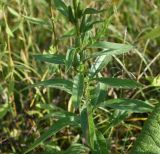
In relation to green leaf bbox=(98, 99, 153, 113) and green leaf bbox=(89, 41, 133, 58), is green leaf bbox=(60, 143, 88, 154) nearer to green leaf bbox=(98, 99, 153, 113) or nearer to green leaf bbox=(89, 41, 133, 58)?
green leaf bbox=(98, 99, 153, 113)

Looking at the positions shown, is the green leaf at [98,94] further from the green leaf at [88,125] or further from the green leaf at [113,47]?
the green leaf at [113,47]

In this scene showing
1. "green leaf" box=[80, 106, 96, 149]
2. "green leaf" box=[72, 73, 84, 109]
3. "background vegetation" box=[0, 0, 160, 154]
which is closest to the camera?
"green leaf" box=[72, 73, 84, 109]

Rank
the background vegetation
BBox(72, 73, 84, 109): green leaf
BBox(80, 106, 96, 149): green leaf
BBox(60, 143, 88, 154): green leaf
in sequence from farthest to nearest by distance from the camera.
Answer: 1. the background vegetation
2. BBox(60, 143, 88, 154): green leaf
3. BBox(80, 106, 96, 149): green leaf
4. BBox(72, 73, 84, 109): green leaf

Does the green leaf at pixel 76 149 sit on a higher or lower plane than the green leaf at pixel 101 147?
lower

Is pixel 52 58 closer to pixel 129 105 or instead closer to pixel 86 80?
pixel 86 80

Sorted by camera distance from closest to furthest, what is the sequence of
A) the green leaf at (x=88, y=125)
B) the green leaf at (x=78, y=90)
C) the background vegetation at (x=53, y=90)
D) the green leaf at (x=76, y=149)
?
the green leaf at (x=78, y=90) → the green leaf at (x=88, y=125) → the green leaf at (x=76, y=149) → the background vegetation at (x=53, y=90)

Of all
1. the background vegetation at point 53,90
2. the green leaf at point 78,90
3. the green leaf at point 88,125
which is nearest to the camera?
the green leaf at point 78,90

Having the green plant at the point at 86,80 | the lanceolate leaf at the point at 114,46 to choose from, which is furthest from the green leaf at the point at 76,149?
the lanceolate leaf at the point at 114,46

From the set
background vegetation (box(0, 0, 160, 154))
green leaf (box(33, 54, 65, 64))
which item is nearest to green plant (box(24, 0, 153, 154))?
green leaf (box(33, 54, 65, 64))

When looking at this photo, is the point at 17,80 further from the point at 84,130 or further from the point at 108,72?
the point at 84,130
